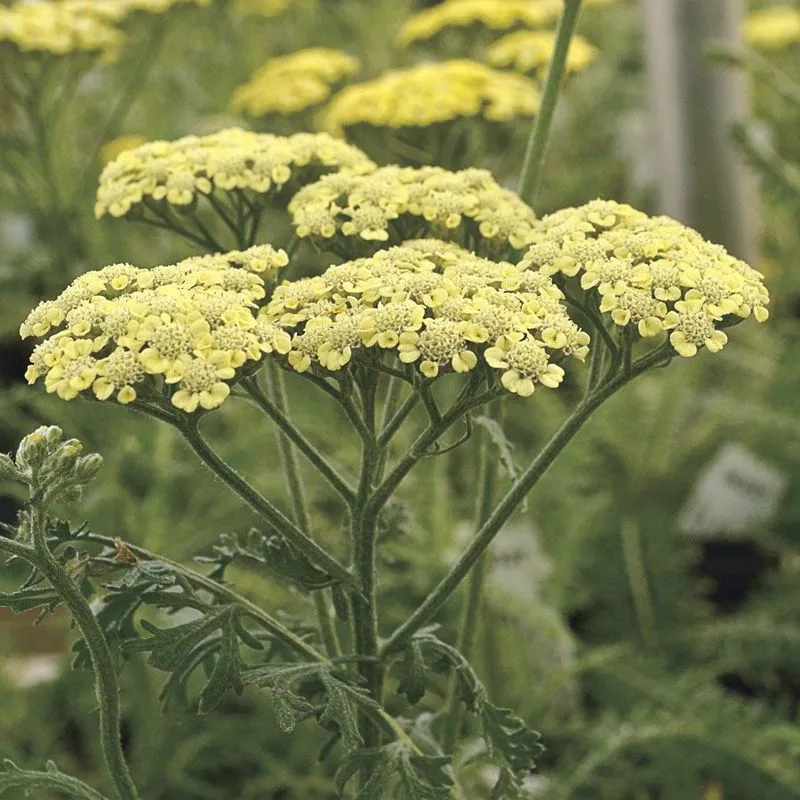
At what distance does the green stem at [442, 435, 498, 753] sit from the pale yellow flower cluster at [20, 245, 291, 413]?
9.5 inches

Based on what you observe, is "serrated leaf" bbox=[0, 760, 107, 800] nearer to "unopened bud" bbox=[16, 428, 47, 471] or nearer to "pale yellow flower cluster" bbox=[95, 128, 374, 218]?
"unopened bud" bbox=[16, 428, 47, 471]

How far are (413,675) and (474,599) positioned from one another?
15 cm

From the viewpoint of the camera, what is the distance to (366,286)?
57 cm

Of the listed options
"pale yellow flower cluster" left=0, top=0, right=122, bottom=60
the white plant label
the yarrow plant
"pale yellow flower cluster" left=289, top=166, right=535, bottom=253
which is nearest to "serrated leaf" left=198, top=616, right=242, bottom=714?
the yarrow plant

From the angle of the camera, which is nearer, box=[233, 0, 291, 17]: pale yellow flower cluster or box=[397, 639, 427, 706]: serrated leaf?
box=[397, 639, 427, 706]: serrated leaf

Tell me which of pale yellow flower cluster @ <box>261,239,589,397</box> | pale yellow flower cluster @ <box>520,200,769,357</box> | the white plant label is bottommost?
the white plant label

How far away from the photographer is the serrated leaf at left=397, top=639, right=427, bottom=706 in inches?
23.8

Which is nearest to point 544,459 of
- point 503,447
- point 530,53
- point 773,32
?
point 503,447

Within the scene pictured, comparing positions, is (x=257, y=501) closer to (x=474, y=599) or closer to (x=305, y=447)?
(x=305, y=447)

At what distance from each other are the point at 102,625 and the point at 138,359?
16cm

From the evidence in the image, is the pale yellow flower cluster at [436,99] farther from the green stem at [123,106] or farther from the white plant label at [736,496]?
the white plant label at [736,496]

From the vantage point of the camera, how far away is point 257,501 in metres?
0.57

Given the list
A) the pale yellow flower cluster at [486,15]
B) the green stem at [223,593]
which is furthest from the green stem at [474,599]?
the pale yellow flower cluster at [486,15]

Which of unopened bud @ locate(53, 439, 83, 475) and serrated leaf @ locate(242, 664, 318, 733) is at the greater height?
unopened bud @ locate(53, 439, 83, 475)
